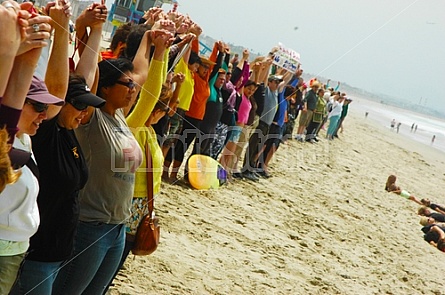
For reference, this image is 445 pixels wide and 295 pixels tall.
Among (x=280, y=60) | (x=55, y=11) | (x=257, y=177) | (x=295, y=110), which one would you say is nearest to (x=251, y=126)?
(x=257, y=177)

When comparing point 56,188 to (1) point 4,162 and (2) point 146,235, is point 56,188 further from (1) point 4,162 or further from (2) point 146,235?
(2) point 146,235

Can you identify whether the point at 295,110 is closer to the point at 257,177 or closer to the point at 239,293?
the point at 257,177

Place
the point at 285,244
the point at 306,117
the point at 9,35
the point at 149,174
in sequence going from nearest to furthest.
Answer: the point at 9,35 < the point at 149,174 < the point at 285,244 < the point at 306,117

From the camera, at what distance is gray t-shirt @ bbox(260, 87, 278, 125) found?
8.92 metres

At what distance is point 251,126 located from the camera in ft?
29.3

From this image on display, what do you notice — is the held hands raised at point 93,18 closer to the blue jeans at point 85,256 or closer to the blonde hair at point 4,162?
the blue jeans at point 85,256

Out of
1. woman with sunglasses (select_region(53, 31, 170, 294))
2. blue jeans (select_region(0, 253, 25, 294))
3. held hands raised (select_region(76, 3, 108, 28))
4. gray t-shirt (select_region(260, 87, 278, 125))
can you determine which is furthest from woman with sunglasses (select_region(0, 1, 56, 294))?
gray t-shirt (select_region(260, 87, 278, 125))

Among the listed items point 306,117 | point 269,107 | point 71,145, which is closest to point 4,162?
point 71,145

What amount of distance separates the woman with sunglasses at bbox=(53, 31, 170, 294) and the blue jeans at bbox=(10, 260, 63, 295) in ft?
1.14

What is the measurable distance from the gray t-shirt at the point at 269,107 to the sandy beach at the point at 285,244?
3.33 ft

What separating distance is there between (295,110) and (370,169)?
156 inches

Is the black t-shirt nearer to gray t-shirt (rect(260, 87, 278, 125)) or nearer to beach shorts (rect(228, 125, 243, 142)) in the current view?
beach shorts (rect(228, 125, 243, 142))

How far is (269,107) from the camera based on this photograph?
896 cm

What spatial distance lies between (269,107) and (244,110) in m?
0.76
